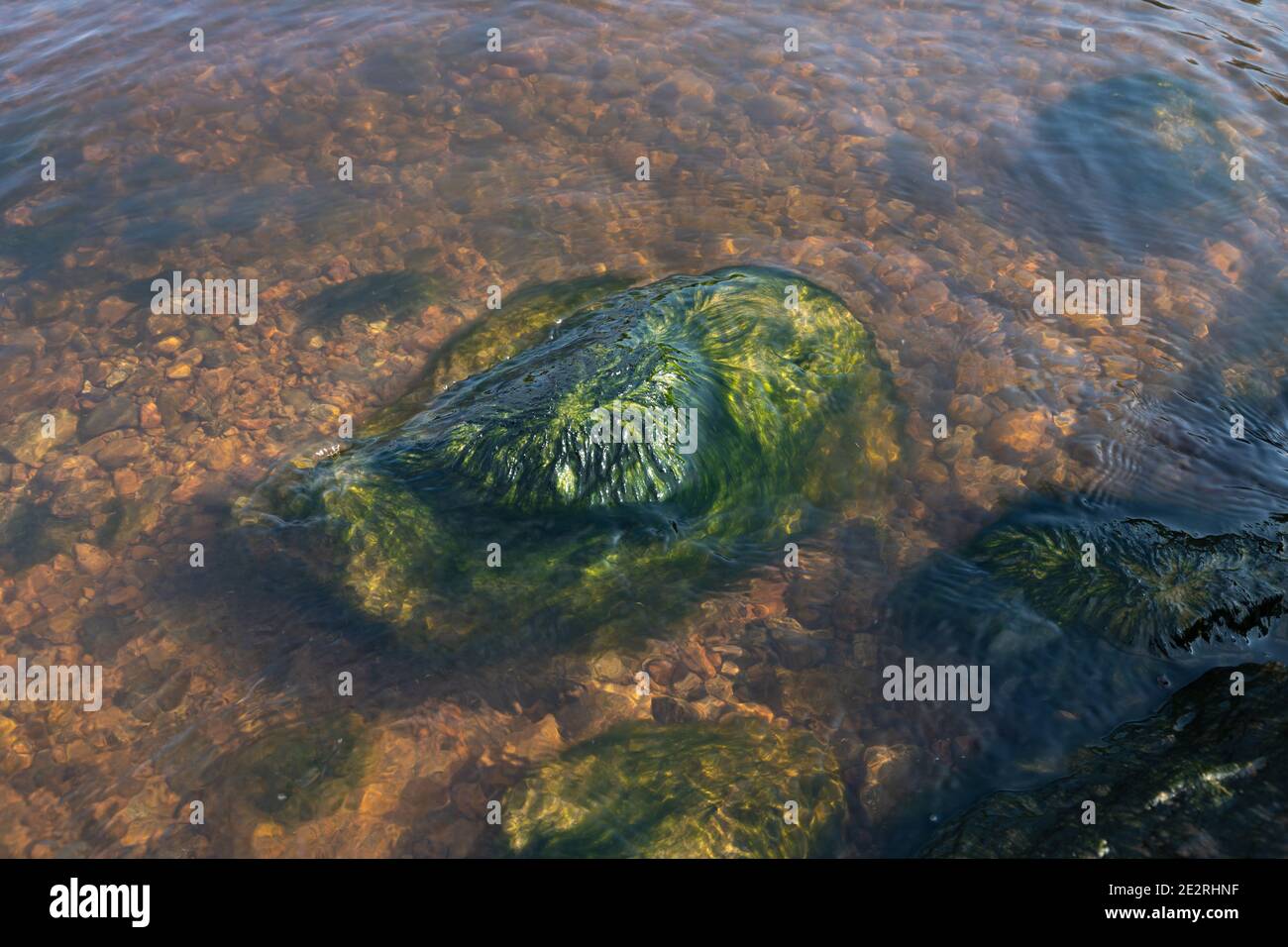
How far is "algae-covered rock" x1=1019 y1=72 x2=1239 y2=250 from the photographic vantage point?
892 centimetres

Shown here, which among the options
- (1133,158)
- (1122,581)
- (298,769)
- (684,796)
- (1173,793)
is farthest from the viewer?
(1133,158)

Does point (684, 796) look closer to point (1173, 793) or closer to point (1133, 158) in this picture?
point (1173, 793)

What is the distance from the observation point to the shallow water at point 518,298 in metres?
5.31

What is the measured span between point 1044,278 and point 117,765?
8.38 meters

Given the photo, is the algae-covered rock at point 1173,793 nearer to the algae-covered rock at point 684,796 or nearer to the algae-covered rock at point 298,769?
the algae-covered rock at point 684,796

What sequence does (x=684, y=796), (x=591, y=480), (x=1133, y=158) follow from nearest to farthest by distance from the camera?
(x=684, y=796) → (x=591, y=480) → (x=1133, y=158)

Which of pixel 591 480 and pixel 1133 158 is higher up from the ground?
pixel 1133 158

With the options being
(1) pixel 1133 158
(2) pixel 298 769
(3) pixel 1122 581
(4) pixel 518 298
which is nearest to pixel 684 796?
(2) pixel 298 769

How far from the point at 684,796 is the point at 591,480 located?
213 cm

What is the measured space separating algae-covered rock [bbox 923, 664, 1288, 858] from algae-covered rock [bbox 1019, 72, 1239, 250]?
5.37 m

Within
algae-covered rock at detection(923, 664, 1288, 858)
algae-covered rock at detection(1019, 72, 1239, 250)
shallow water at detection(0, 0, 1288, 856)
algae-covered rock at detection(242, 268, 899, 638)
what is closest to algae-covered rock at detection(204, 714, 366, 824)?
shallow water at detection(0, 0, 1288, 856)

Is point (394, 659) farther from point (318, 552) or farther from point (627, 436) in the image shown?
point (627, 436)

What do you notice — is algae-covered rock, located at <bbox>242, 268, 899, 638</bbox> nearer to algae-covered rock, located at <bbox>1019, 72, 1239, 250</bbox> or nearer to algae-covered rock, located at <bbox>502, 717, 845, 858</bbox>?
algae-covered rock, located at <bbox>502, 717, 845, 858</bbox>

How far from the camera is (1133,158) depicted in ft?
31.2
